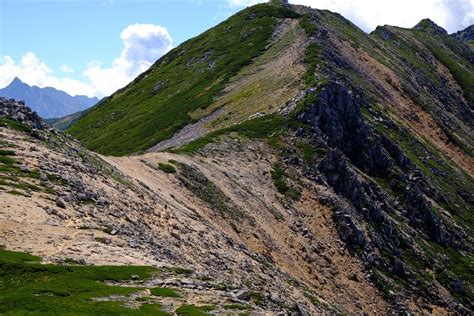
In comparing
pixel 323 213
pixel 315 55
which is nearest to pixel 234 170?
pixel 323 213

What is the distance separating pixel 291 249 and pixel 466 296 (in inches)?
1257

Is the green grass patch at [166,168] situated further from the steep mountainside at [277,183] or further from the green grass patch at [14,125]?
the green grass patch at [14,125]

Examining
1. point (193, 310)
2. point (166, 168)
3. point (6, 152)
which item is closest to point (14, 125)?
point (6, 152)

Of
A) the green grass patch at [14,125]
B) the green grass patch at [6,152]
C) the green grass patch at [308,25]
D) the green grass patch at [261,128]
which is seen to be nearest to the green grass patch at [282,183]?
the green grass patch at [261,128]

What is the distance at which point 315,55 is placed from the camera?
362 feet

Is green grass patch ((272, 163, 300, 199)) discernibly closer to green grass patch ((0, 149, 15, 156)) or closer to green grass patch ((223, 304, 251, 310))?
green grass patch ((0, 149, 15, 156))

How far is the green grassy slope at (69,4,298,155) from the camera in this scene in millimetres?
116000

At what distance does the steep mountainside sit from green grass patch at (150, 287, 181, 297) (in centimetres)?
88

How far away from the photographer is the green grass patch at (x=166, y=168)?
→ 183 feet

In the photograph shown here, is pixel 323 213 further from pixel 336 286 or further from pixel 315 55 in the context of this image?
pixel 315 55

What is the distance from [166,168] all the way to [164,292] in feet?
105

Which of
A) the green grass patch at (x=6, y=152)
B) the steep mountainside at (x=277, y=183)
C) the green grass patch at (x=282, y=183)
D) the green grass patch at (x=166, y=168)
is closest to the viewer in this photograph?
the steep mountainside at (x=277, y=183)

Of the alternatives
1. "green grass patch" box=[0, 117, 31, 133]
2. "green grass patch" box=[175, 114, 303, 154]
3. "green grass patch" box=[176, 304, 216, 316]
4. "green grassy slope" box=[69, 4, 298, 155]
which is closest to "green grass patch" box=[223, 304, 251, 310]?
"green grass patch" box=[176, 304, 216, 316]

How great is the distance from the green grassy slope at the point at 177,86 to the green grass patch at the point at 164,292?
7928 cm
